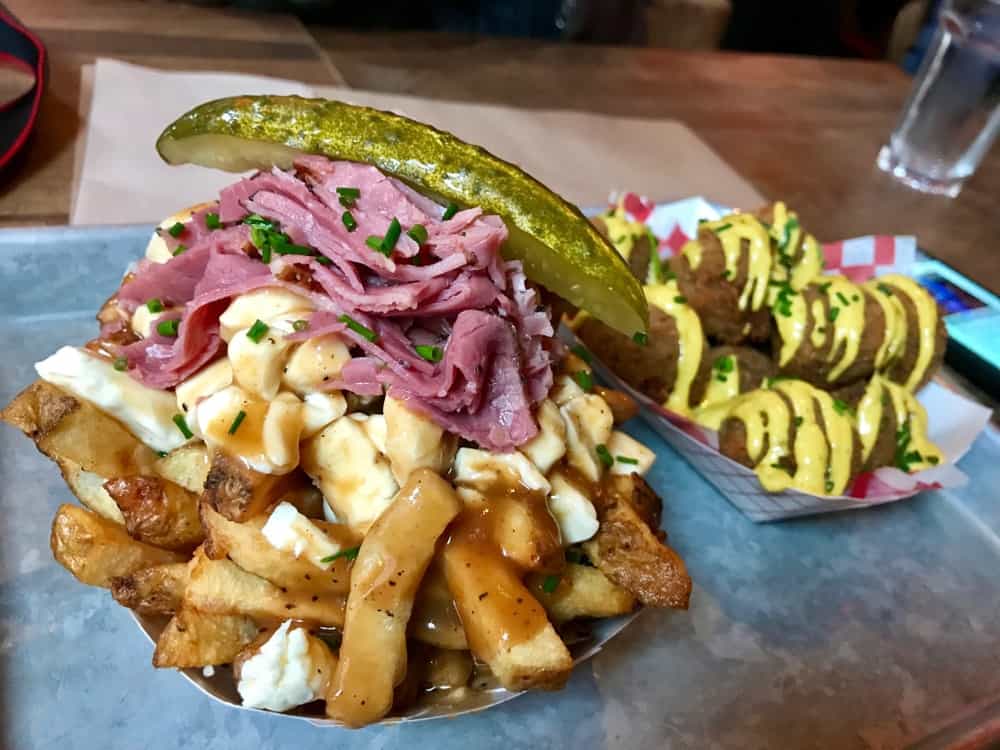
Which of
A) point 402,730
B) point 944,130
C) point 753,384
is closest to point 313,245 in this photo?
point 402,730

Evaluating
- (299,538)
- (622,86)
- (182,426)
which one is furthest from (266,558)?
(622,86)

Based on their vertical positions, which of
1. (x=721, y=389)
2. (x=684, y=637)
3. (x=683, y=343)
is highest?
(x=683, y=343)

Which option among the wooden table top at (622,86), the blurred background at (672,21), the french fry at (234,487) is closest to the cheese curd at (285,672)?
the french fry at (234,487)

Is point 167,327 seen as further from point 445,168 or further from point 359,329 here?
point 445,168

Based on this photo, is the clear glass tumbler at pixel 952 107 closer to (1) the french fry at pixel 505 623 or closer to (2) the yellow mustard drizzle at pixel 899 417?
(2) the yellow mustard drizzle at pixel 899 417

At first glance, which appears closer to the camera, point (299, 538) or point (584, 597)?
point (299, 538)

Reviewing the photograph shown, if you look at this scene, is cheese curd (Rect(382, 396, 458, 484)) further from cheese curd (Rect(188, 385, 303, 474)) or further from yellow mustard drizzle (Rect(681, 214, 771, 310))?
yellow mustard drizzle (Rect(681, 214, 771, 310))
